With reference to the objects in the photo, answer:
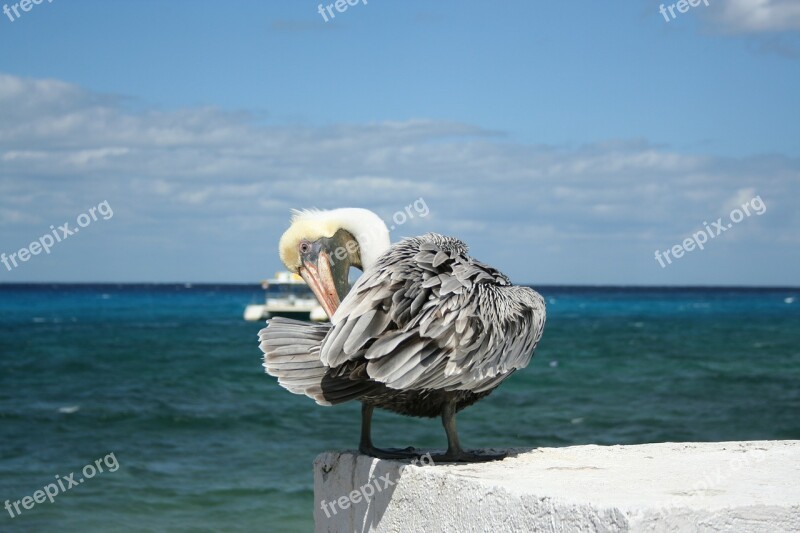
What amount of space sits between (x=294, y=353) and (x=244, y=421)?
1318cm

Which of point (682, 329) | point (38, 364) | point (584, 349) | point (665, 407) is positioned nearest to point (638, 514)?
point (665, 407)

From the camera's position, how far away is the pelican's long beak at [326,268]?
18.6 ft

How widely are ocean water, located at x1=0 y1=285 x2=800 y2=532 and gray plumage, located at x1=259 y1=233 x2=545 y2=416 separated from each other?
610 cm

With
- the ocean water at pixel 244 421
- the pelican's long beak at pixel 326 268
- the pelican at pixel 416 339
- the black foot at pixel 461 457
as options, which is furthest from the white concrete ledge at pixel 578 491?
the ocean water at pixel 244 421

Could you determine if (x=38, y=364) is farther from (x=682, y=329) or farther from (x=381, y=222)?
(x=682, y=329)

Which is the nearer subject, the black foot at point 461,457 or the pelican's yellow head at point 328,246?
the black foot at point 461,457

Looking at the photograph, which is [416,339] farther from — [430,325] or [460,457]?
[460,457]

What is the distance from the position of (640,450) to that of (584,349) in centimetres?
3117

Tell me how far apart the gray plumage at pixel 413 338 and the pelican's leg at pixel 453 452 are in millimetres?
55

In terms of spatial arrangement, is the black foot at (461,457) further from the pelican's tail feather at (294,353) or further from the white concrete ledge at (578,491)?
the pelican's tail feather at (294,353)

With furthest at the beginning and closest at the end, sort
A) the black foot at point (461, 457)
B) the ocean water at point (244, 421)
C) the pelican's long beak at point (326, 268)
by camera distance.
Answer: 1. the ocean water at point (244, 421)
2. the pelican's long beak at point (326, 268)
3. the black foot at point (461, 457)

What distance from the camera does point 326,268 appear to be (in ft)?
18.6

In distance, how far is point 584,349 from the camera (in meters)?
35.1

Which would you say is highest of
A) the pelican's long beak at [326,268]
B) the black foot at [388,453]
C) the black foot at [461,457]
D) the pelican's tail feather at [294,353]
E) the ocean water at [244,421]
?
the pelican's long beak at [326,268]
